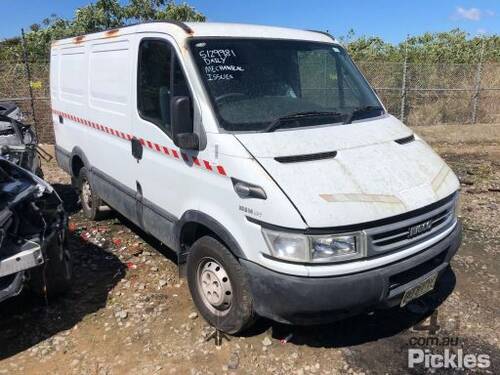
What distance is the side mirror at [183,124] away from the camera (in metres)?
3.34

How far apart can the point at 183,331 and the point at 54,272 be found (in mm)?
1246

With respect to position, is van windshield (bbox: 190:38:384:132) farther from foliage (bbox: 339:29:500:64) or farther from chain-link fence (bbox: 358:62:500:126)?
Answer: foliage (bbox: 339:29:500:64)

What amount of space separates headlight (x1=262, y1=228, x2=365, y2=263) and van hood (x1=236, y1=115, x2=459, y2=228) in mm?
104

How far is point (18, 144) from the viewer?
6.24 meters

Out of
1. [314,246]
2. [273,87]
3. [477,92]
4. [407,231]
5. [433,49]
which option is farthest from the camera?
[433,49]

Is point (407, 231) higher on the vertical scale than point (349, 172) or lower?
lower

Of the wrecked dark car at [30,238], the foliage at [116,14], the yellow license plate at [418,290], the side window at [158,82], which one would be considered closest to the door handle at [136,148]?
the side window at [158,82]

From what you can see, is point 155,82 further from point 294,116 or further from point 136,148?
point 294,116

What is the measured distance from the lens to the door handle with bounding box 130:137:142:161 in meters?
4.34

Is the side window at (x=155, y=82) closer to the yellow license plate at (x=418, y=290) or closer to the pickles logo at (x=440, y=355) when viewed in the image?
the yellow license plate at (x=418, y=290)

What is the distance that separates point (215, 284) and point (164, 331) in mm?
645

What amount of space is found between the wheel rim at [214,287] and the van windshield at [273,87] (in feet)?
3.52

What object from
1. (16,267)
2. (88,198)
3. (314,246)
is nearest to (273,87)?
(314,246)

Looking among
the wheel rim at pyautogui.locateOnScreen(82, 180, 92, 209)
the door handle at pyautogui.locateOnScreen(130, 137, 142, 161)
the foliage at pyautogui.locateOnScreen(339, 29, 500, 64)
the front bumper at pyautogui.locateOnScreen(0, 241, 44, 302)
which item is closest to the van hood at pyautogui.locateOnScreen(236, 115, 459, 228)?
the door handle at pyautogui.locateOnScreen(130, 137, 142, 161)
